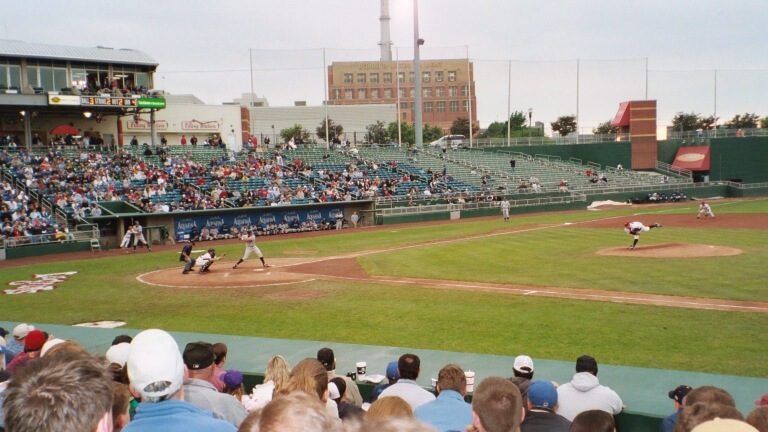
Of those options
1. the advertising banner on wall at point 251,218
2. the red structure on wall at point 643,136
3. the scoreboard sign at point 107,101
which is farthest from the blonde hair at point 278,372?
the red structure on wall at point 643,136

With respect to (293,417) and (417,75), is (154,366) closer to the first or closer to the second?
(293,417)

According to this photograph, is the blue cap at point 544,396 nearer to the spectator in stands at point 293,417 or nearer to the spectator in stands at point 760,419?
the spectator in stands at point 760,419

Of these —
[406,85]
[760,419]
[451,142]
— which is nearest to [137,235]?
[760,419]

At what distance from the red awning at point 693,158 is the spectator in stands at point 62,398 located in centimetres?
6958

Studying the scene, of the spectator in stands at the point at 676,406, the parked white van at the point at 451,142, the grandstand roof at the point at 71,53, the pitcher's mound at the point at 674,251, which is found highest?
the grandstand roof at the point at 71,53

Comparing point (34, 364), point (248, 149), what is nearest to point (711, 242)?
point (34, 364)

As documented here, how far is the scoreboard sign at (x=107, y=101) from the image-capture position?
1737 inches

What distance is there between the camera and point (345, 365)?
878 cm

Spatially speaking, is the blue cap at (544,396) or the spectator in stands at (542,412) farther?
the blue cap at (544,396)

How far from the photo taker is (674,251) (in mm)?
24734

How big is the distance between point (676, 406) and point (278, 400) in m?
4.92

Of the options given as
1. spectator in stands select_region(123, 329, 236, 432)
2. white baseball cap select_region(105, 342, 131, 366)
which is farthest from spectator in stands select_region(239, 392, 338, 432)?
white baseball cap select_region(105, 342, 131, 366)

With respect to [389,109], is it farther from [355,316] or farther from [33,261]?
[355,316]

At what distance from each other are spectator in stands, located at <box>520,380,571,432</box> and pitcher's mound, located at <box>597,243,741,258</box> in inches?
772
